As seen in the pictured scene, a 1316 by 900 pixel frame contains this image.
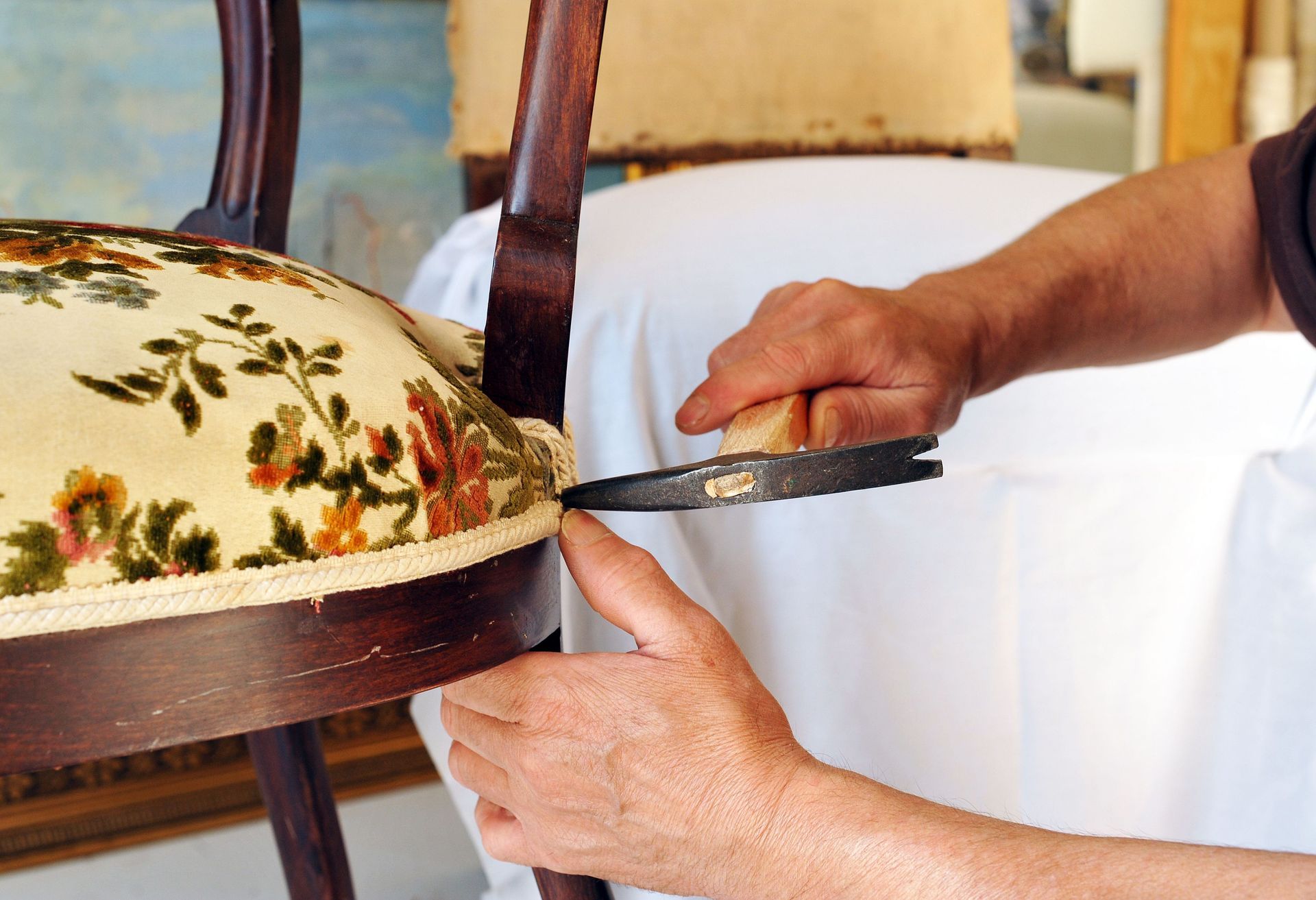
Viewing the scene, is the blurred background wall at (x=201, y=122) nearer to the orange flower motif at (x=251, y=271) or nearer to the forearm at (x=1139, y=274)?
the forearm at (x=1139, y=274)

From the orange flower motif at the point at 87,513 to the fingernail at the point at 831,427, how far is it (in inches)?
15.9

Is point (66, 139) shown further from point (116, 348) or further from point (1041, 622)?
point (1041, 622)

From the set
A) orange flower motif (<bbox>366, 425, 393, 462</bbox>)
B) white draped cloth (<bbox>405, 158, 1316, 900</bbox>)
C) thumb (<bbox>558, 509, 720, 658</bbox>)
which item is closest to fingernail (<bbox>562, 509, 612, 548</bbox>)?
thumb (<bbox>558, 509, 720, 658</bbox>)

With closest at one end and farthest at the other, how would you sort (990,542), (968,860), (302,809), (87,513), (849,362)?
(87,513) → (968,860) → (849,362) → (302,809) → (990,542)

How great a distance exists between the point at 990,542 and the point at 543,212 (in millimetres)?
565

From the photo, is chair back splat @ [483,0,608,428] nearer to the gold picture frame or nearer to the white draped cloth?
the white draped cloth

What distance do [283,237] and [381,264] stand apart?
590 mm

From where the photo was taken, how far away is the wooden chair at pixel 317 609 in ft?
1.03

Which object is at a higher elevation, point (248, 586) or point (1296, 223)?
point (1296, 223)

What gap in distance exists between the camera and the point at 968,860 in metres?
0.43

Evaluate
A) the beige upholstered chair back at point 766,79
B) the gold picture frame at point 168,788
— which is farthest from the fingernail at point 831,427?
the gold picture frame at point 168,788

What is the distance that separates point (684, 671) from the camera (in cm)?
46

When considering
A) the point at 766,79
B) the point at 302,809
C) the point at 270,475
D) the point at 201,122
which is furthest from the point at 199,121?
the point at 270,475

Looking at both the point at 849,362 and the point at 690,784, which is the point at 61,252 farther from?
the point at 849,362
